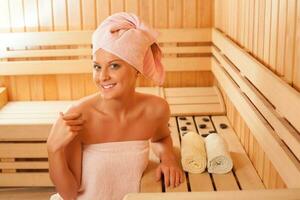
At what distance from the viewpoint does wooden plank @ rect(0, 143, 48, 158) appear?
391 cm

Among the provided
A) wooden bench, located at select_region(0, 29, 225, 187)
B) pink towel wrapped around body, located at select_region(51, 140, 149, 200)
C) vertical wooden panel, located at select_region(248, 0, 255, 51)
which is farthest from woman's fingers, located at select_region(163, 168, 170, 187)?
wooden bench, located at select_region(0, 29, 225, 187)

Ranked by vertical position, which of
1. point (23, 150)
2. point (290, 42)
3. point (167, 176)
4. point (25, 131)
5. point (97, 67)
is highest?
point (290, 42)

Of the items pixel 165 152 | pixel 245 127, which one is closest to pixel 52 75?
pixel 245 127

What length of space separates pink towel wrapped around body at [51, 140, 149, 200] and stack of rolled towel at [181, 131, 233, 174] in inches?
10.5

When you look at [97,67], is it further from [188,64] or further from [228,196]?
[188,64]

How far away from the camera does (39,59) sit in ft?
15.2

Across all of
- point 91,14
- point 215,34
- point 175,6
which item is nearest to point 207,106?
point 215,34

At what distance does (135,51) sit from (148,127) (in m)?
0.45

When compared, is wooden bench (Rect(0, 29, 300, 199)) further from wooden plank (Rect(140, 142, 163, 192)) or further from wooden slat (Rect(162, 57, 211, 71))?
wooden slat (Rect(162, 57, 211, 71))

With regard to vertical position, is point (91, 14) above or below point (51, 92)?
above

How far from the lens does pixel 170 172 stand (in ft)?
7.34

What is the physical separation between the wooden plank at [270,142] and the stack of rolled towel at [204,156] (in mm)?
207

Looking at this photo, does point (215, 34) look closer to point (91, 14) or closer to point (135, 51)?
point (91, 14)

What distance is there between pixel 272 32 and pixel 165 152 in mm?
832
